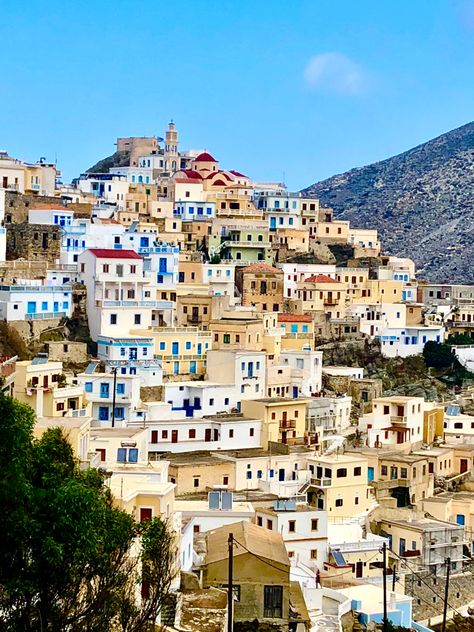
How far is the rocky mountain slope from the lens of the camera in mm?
134625

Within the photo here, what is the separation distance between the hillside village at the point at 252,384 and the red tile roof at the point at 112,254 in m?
0.14

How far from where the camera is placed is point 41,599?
18.1m

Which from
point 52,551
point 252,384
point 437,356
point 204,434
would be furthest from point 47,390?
point 437,356

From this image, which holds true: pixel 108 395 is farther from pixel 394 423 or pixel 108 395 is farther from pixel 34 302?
pixel 394 423

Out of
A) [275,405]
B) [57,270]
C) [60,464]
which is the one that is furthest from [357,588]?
[57,270]

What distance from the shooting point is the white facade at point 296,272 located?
68.4 metres

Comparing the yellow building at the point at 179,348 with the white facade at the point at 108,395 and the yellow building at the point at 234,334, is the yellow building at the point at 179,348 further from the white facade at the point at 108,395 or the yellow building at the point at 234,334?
the white facade at the point at 108,395

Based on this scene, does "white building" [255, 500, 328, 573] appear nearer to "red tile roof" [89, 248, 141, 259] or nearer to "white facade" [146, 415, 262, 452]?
"white facade" [146, 415, 262, 452]

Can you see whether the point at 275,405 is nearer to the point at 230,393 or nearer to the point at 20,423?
the point at 230,393

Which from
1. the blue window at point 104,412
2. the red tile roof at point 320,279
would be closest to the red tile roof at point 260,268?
the red tile roof at point 320,279

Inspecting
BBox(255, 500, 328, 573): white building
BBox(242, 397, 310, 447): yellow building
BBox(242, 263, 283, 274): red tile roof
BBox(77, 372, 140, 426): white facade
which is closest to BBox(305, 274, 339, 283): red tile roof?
BBox(242, 263, 283, 274): red tile roof

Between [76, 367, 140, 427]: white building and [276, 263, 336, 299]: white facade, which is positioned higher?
[276, 263, 336, 299]: white facade

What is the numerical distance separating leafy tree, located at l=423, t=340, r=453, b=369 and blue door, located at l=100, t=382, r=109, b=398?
24844 mm

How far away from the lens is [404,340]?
221ft
